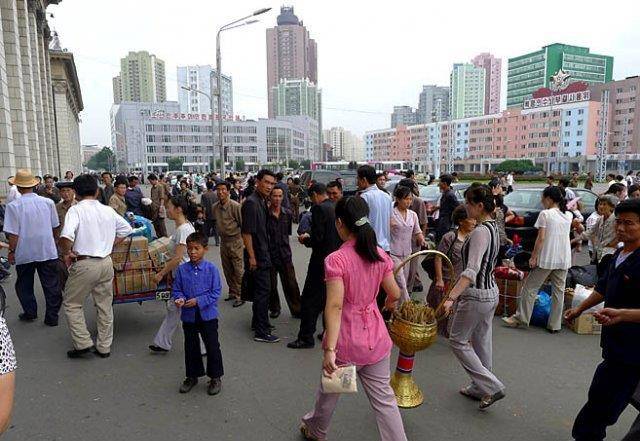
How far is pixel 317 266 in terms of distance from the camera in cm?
505

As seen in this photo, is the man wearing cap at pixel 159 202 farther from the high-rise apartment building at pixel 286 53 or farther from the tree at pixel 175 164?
the high-rise apartment building at pixel 286 53

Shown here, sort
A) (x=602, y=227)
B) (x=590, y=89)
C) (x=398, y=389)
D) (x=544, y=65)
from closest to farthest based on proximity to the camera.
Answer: (x=398, y=389), (x=602, y=227), (x=590, y=89), (x=544, y=65)

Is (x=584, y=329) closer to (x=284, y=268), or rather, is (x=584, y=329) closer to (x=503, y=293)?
(x=503, y=293)

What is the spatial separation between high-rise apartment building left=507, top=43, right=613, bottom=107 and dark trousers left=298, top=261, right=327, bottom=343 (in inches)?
5311

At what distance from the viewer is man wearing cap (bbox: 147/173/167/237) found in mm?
11281

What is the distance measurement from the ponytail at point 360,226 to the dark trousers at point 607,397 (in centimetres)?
158

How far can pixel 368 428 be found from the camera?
349 cm

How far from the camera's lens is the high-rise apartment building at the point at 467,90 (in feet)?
416

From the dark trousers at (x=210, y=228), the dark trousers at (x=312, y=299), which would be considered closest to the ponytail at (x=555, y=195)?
the dark trousers at (x=312, y=299)

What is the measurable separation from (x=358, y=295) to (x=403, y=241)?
3303 mm

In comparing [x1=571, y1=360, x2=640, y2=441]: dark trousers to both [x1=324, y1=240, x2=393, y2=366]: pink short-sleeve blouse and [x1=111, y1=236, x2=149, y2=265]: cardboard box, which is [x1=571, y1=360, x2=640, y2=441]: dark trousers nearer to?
[x1=324, y1=240, x2=393, y2=366]: pink short-sleeve blouse

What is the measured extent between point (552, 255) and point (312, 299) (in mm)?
2874

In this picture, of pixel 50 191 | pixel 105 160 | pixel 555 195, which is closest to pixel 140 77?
pixel 105 160

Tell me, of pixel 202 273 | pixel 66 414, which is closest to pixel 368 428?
pixel 202 273
